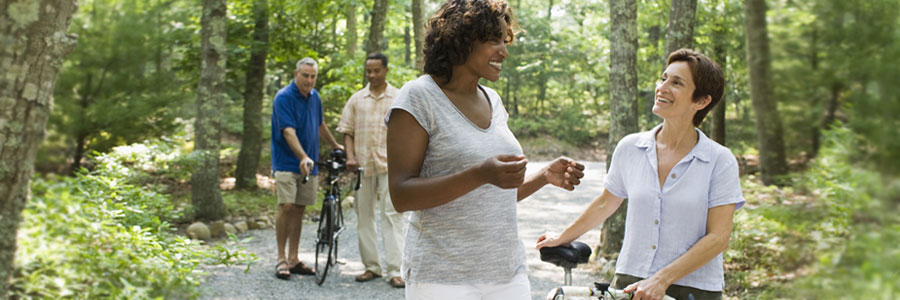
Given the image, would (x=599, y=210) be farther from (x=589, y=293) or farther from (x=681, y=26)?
(x=681, y=26)

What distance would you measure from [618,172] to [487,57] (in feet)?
2.76

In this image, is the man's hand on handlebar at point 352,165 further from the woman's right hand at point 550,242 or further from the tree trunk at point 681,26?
the woman's right hand at point 550,242

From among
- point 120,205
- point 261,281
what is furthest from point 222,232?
point 120,205

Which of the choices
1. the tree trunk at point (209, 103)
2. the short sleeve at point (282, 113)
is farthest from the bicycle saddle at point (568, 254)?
the tree trunk at point (209, 103)

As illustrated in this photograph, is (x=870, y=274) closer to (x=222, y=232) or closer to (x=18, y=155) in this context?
(x=18, y=155)

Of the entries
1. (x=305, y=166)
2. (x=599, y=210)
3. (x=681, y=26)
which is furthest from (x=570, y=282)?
(x=681, y=26)

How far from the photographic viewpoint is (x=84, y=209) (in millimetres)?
3473

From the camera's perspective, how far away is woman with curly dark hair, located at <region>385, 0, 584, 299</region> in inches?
81.1

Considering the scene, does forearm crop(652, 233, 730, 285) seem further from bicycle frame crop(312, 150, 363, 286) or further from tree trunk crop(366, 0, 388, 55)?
tree trunk crop(366, 0, 388, 55)

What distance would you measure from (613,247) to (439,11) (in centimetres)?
538

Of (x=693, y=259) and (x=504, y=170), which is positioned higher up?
(x=504, y=170)

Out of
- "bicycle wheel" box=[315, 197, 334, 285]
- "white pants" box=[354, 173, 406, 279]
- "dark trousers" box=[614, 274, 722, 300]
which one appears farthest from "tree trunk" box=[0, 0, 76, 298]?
"bicycle wheel" box=[315, 197, 334, 285]

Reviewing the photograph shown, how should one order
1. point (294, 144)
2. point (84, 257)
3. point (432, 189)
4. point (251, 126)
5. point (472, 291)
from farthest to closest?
1. point (251, 126)
2. point (294, 144)
3. point (84, 257)
4. point (472, 291)
5. point (432, 189)

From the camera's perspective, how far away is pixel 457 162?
211cm
